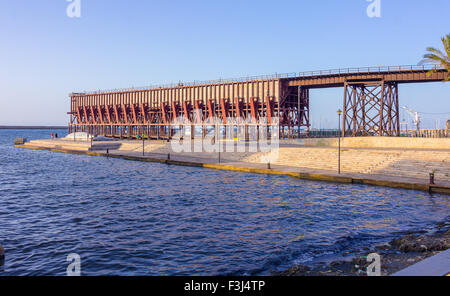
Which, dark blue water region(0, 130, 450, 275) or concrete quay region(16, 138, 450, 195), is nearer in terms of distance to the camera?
dark blue water region(0, 130, 450, 275)

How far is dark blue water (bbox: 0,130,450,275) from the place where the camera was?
11.6 m

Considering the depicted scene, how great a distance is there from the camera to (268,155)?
41625 mm

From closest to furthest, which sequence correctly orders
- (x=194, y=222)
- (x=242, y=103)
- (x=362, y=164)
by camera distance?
(x=194, y=222) < (x=362, y=164) < (x=242, y=103)

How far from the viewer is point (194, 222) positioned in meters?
16.5

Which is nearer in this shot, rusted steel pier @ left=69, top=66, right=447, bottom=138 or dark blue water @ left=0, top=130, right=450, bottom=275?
dark blue water @ left=0, top=130, right=450, bottom=275

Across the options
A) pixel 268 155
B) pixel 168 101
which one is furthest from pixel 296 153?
pixel 168 101

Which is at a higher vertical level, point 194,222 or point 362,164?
point 362,164

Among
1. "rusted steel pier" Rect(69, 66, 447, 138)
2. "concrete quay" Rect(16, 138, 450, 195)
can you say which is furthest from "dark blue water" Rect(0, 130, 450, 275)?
"rusted steel pier" Rect(69, 66, 447, 138)

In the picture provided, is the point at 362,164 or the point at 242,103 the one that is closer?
the point at 362,164

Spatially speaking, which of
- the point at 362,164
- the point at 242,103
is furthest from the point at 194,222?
the point at 242,103

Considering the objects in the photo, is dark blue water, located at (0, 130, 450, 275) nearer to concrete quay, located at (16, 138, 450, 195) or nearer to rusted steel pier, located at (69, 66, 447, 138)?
concrete quay, located at (16, 138, 450, 195)

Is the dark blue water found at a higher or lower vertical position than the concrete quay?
lower

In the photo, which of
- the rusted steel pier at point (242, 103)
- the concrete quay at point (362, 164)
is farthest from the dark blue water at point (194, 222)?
the rusted steel pier at point (242, 103)

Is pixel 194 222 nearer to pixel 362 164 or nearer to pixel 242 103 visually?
pixel 362 164
